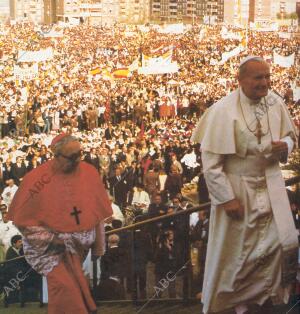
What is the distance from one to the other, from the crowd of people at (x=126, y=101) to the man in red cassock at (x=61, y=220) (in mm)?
640

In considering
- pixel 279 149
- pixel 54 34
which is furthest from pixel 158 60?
pixel 279 149

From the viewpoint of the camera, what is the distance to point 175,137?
13.0 ft

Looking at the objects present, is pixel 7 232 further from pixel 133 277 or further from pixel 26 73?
pixel 26 73

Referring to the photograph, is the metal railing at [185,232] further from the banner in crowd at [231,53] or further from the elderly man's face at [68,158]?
the banner in crowd at [231,53]

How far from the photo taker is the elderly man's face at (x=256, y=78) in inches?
101

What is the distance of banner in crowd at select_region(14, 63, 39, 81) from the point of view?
13.3ft

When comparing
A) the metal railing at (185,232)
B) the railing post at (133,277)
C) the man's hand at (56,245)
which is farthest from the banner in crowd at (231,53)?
the man's hand at (56,245)

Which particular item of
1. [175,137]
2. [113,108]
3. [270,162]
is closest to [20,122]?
[113,108]

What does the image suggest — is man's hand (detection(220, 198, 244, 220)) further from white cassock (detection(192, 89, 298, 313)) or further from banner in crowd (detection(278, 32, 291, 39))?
banner in crowd (detection(278, 32, 291, 39))

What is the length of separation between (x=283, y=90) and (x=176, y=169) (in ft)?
2.46

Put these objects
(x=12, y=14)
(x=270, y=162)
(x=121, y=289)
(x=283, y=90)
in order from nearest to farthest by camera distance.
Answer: (x=270, y=162) → (x=121, y=289) → (x=283, y=90) → (x=12, y=14)

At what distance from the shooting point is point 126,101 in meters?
3.98

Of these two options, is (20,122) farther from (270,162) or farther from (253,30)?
(270,162)

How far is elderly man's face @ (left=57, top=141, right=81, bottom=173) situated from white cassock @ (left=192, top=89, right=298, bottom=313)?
0.49 metres
